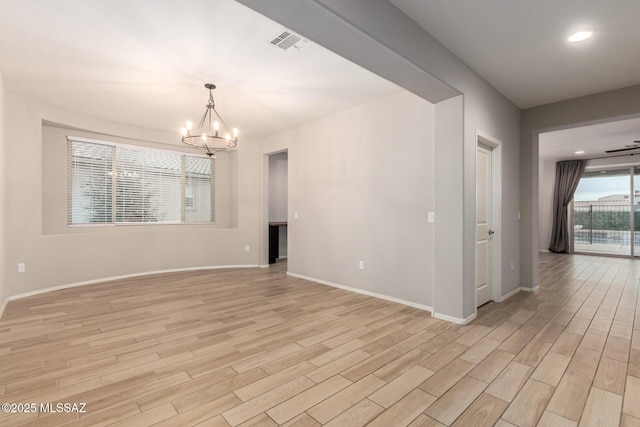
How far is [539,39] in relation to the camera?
2.67m

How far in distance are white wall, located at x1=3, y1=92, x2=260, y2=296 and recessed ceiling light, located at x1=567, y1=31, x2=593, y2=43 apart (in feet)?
17.5

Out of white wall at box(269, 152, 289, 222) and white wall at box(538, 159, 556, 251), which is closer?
white wall at box(269, 152, 289, 222)

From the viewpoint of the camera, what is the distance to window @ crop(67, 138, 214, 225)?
202 inches

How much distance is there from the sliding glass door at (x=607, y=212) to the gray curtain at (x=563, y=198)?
1.17ft

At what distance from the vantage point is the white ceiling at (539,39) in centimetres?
225

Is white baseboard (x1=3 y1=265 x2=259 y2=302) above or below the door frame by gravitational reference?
below

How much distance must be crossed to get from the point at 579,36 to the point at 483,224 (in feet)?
6.88

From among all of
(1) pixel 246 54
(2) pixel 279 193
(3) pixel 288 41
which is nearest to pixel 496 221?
(3) pixel 288 41

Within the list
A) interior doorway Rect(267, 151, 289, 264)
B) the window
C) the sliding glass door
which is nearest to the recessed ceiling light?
interior doorway Rect(267, 151, 289, 264)

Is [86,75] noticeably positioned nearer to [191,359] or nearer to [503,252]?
[191,359]

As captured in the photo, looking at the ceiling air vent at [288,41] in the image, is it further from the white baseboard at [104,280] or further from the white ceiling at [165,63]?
the white baseboard at [104,280]

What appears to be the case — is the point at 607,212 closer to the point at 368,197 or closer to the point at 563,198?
the point at 563,198

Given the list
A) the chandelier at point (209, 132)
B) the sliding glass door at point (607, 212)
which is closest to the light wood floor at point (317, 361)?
the chandelier at point (209, 132)

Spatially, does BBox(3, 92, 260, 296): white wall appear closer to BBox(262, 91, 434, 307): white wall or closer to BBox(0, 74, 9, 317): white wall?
BBox(0, 74, 9, 317): white wall
